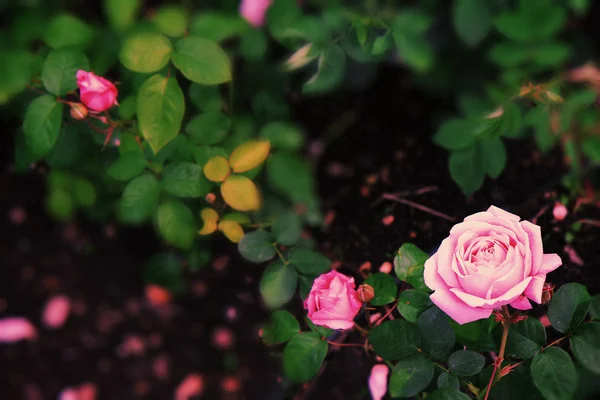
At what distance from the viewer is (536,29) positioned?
1.18 metres

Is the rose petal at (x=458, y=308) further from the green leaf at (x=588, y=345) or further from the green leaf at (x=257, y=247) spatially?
the green leaf at (x=257, y=247)

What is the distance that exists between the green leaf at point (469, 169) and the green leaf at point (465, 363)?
368mm

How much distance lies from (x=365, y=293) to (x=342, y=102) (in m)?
1.00

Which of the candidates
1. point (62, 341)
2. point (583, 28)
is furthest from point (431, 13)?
point (62, 341)

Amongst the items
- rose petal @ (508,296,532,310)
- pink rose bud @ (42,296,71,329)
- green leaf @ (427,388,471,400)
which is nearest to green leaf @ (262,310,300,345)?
green leaf @ (427,388,471,400)

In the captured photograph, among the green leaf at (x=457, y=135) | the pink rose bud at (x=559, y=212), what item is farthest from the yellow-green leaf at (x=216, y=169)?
the pink rose bud at (x=559, y=212)

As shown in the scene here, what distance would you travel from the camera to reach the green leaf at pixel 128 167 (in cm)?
98

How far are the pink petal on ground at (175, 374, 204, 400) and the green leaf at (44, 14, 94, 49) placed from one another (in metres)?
0.97

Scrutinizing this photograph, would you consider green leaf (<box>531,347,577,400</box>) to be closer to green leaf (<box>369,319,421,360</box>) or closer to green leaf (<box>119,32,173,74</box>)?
green leaf (<box>369,319,421,360</box>)

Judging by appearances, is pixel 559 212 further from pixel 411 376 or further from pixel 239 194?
pixel 239 194

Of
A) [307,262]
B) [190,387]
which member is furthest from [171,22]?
[190,387]

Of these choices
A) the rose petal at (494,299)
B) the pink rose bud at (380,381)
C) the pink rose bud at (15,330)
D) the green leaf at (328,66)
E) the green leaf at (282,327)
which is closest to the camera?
the rose petal at (494,299)

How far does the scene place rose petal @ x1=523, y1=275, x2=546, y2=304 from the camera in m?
0.65

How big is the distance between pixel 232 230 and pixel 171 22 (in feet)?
1.41
